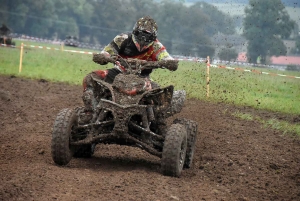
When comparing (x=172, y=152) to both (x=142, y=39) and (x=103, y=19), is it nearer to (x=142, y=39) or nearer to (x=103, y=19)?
(x=142, y=39)

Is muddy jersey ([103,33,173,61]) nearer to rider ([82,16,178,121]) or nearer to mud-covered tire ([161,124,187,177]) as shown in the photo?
rider ([82,16,178,121])

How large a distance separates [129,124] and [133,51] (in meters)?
1.88

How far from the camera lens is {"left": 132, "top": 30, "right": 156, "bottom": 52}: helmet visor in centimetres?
891

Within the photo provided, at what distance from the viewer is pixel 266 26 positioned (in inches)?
1230

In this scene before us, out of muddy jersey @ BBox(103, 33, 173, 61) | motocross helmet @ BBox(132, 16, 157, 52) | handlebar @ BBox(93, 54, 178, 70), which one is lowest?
handlebar @ BBox(93, 54, 178, 70)

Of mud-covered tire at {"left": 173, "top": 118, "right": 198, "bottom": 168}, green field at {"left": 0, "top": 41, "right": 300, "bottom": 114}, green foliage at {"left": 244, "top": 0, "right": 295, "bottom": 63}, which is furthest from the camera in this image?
green foliage at {"left": 244, "top": 0, "right": 295, "bottom": 63}

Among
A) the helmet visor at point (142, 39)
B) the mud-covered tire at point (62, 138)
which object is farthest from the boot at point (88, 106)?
the helmet visor at point (142, 39)

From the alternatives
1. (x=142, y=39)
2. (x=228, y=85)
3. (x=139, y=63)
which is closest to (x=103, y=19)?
(x=228, y=85)

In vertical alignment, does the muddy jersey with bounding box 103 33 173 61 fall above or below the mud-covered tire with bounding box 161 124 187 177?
above

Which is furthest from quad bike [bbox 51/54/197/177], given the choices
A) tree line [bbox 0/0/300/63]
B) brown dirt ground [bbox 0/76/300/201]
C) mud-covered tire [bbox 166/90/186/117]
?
tree line [bbox 0/0/300/63]

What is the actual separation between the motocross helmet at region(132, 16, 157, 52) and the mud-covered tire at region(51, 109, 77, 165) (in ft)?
6.33

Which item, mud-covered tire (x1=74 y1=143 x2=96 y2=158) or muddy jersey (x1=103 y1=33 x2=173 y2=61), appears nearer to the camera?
mud-covered tire (x1=74 y1=143 x2=96 y2=158)

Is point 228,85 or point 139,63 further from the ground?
point 139,63

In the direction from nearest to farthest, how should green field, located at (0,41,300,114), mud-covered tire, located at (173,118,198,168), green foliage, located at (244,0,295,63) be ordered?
mud-covered tire, located at (173,118,198,168) < green field, located at (0,41,300,114) < green foliage, located at (244,0,295,63)
